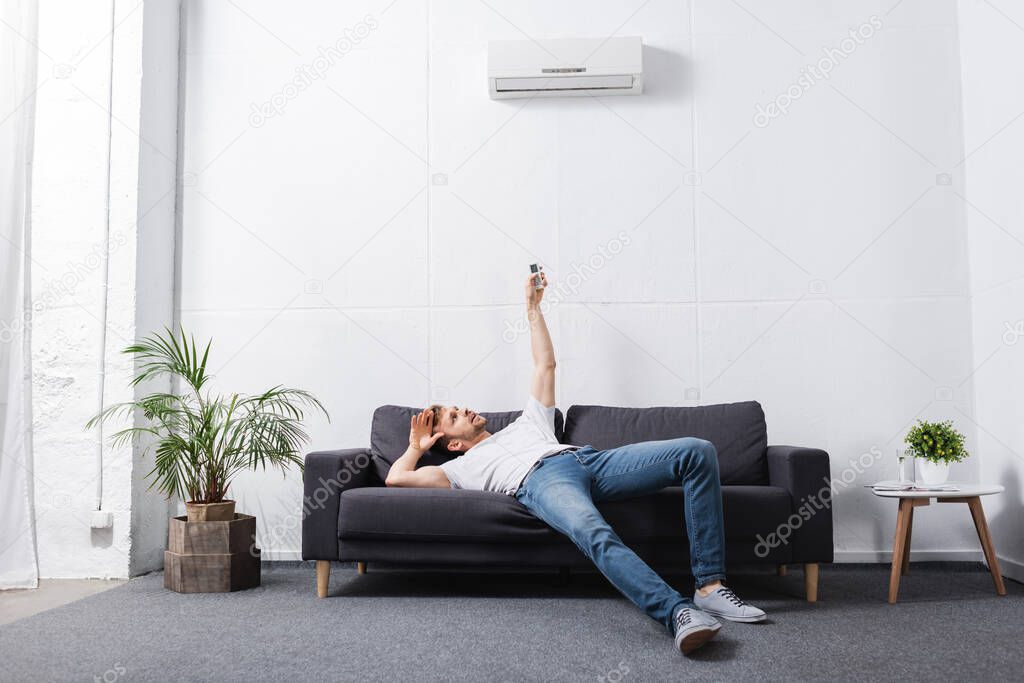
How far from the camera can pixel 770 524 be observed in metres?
2.71

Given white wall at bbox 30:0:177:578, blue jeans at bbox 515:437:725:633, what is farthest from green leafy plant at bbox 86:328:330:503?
blue jeans at bbox 515:437:725:633

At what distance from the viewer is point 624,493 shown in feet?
→ 8.80

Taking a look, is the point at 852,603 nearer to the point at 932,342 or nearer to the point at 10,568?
the point at 932,342

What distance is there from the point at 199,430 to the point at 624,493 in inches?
70.9

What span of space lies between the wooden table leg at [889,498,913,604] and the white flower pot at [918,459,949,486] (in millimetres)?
235

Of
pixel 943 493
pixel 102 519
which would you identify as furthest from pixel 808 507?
pixel 102 519

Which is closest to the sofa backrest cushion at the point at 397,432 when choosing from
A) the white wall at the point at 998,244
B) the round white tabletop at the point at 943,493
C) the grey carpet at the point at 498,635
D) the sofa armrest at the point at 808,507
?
the grey carpet at the point at 498,635

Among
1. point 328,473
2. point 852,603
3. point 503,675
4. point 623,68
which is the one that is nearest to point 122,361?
point 328,473

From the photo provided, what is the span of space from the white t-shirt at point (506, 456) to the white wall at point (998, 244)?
196 centimetres

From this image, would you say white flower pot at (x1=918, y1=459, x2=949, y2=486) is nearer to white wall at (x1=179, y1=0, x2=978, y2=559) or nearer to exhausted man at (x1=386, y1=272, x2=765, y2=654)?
white wall at (x1=179, y1=0, x2=978, y2=559)

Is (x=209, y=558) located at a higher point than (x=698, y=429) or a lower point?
lower

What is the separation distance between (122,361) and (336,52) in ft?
6.07

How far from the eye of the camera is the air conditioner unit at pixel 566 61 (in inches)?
142

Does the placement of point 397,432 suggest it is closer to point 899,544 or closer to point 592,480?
point 592,480
